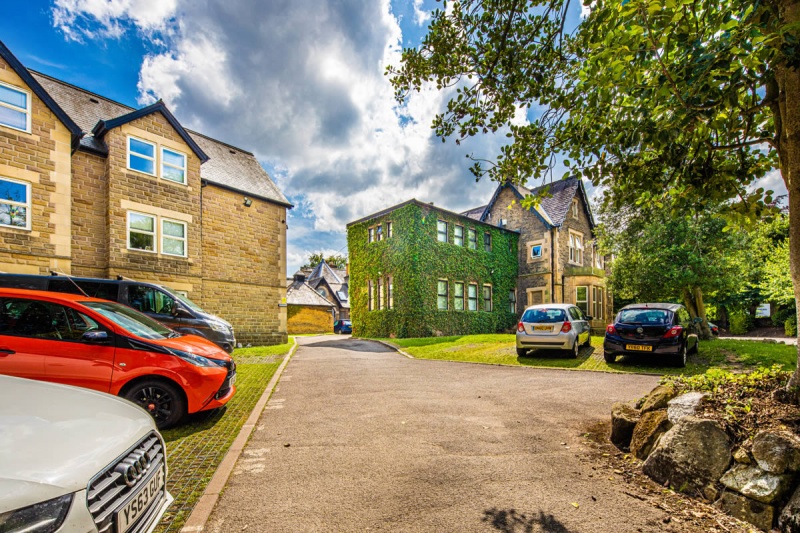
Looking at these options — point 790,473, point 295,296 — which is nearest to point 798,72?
point 790,473

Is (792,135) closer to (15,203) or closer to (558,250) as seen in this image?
(15,203)

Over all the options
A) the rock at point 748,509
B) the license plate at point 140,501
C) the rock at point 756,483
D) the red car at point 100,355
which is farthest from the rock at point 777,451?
the red car at point 100,355

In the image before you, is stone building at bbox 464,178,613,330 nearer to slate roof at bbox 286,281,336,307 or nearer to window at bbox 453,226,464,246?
window at bbox 453,226,464,246

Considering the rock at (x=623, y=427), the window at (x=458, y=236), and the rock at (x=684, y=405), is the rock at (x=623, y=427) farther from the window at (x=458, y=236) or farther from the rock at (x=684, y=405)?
the window at (x=458, y=236)

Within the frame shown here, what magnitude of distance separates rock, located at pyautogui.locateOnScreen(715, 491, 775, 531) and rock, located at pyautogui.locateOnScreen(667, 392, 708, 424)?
832 millimetres

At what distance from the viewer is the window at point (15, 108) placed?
43.1 feet

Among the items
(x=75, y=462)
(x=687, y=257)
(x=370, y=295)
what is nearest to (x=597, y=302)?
(x=687, y=257)

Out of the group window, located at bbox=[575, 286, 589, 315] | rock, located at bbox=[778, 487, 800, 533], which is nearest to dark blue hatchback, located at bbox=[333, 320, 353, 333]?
window, located at bbox=[575, 286, 589, 315]

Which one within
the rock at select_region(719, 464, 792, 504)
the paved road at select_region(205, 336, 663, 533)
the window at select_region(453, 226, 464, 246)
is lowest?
the paved road at select_region(205, 336, 663, 533)

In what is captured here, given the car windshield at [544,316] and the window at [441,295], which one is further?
the window at [441,295]

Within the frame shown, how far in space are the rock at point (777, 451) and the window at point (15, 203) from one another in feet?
59.4

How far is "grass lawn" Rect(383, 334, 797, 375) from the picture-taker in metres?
10.3

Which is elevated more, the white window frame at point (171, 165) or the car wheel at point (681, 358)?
Result: the white window frame at point (171, 165)

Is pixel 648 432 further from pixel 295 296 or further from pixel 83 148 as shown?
pixel 295 296
